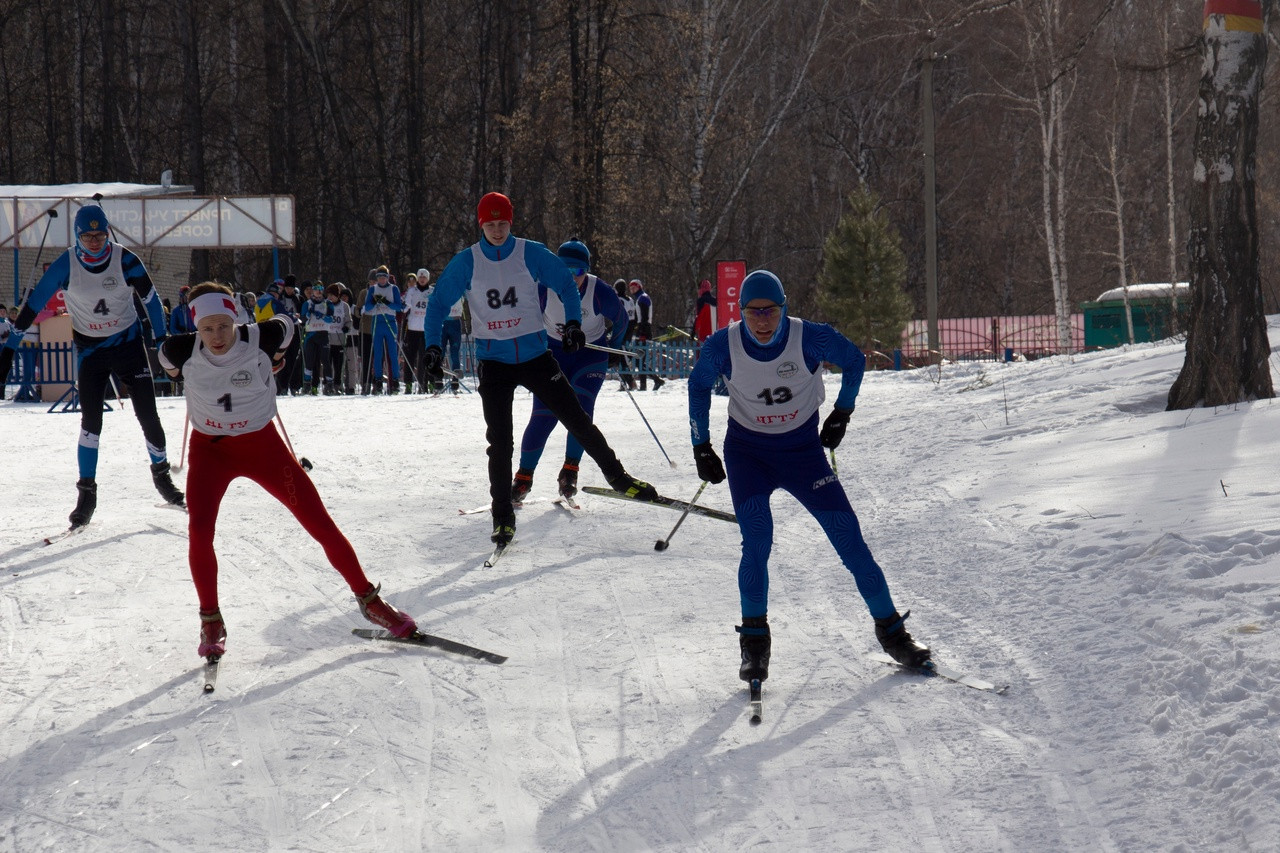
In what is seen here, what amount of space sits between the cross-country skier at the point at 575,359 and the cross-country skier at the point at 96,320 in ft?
7.39

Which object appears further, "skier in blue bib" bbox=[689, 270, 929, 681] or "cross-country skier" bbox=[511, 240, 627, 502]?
"cross-country skier" bbox=[511, 240, 627, 502]

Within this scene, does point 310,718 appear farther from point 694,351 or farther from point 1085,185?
point 1085,185

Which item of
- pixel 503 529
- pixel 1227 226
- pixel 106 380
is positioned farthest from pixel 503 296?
pixel 1227 226

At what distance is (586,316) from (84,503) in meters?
3.17

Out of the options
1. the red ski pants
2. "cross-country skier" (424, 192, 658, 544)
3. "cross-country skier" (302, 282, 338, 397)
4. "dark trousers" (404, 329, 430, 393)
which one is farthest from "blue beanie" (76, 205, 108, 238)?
"cross-country skier" (302, 282, 338, 397)

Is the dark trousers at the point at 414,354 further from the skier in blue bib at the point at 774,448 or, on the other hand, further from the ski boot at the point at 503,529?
the skier in blue bib at the point at 774,448

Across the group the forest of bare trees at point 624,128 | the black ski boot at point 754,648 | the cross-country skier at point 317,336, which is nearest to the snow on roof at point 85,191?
the forest of bare trees at point 624,128

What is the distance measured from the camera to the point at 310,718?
4.16 metres

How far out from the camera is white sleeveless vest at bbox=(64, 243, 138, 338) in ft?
23.8

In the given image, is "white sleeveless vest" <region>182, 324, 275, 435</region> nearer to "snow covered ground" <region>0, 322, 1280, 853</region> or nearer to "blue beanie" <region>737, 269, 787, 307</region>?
"snow covered ground" <region>0, 322, 1280, 853</region>

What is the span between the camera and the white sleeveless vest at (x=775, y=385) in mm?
4484

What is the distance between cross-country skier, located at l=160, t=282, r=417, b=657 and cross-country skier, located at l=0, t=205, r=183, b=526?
2685 millimetres

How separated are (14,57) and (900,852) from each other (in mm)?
39605

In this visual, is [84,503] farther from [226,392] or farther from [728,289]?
[728,289]
